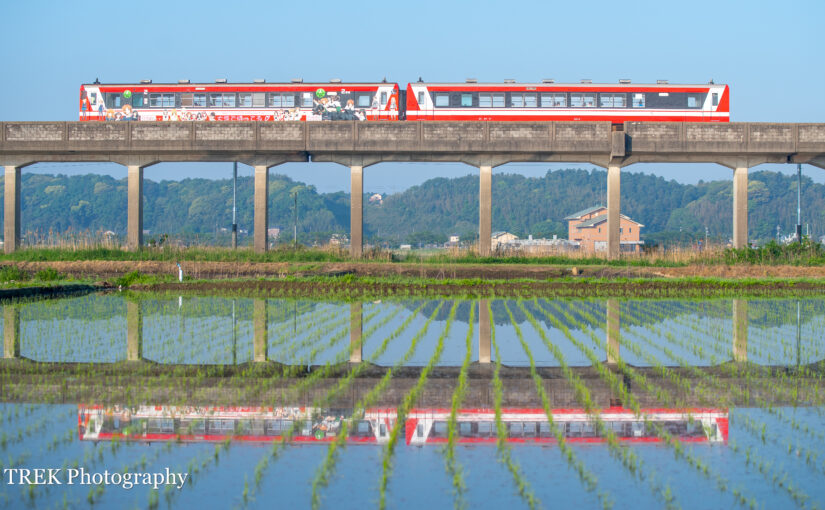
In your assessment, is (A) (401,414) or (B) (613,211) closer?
(A) (401,414)

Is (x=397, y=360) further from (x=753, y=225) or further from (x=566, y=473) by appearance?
(x=753, y=225)

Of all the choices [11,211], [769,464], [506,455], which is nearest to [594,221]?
[11,211]

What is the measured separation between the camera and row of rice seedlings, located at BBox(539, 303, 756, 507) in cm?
692

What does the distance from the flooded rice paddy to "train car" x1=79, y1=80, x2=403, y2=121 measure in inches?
1001

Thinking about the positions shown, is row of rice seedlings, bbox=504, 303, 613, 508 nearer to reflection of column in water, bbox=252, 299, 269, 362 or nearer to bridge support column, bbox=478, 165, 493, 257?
reflection of column in water, bbox=252, 299, 269, 362

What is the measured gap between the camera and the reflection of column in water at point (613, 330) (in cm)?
1378

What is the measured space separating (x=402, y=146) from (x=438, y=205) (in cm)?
12747

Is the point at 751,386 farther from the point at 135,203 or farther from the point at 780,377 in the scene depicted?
the point at 135,203

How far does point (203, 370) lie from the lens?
1216 centimetres

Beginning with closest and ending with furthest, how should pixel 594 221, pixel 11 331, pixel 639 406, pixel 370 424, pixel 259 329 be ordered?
pixel 370 424
pixel 639 406
pixel 11 331
pixel 259 329
pixel 594 221

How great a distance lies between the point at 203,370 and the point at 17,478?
17.1ft

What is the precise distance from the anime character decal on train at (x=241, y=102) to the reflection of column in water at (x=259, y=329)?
20347 mm

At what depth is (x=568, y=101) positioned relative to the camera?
136 feet

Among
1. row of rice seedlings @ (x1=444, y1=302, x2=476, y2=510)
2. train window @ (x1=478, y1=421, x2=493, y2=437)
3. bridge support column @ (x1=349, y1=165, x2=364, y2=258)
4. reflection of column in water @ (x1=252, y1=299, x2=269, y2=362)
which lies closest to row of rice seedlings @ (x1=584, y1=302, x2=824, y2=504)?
train window @ (x1=478, y1=421, x2=493, y2=437)
